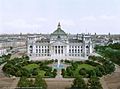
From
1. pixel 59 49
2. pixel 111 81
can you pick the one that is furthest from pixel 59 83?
pixel 59 49

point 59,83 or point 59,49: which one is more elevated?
point 59,49

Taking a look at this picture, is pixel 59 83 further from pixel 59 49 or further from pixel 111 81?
pixel 59 49

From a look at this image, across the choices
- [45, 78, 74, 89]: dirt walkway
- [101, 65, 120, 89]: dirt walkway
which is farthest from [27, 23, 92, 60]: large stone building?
[45, 78, 74, 89]: dirt walkway

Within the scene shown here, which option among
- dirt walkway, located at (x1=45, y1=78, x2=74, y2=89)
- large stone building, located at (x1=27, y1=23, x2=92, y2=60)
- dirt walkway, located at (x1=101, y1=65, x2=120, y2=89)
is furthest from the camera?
large stone building, located at (x1=27, y1=23, x2=92, y2=60)

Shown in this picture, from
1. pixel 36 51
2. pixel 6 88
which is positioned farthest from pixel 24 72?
pixel 36 51

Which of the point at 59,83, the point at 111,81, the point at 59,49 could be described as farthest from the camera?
the point at 59,49

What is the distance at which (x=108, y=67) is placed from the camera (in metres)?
48.9

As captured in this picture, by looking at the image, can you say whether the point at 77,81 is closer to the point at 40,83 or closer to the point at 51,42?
the point at 40,83

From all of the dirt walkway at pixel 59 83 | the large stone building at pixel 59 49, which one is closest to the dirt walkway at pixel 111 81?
the dirt walkway at pixel 59 83

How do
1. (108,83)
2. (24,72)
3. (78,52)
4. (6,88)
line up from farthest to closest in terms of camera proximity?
(78,52)
(24,72)
(108,83)
(6,88)

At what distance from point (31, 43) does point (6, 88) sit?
42.7m

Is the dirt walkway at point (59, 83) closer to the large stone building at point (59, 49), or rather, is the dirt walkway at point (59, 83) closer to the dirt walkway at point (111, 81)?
the dirt walkway at point (111, 81)

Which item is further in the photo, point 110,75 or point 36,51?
point 36,51

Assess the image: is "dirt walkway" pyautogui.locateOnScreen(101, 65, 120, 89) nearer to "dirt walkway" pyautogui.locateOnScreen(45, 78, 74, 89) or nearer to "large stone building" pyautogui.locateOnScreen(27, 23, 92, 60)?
"dirt walkway" pyautogui.locateOnScreen(45, 78, 74, 89)
